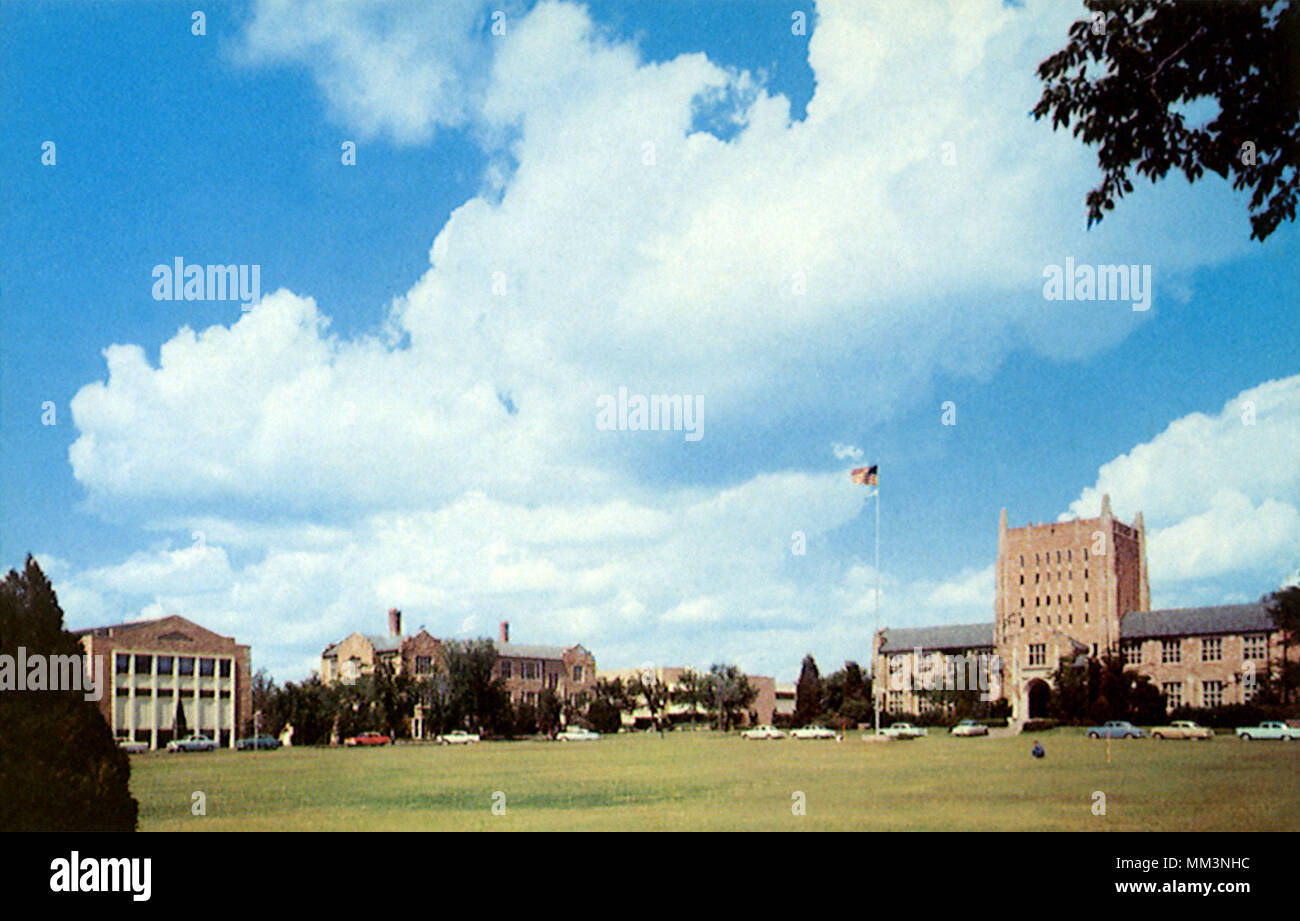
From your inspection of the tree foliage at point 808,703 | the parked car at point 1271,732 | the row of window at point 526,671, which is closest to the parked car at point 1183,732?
the parked car at point 1271,732

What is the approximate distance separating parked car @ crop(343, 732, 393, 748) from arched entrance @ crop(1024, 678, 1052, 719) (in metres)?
49.5

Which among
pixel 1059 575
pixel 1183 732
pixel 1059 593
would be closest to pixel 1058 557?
pixel 1059 575

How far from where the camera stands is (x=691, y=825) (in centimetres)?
1984

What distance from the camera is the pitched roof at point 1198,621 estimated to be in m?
79.4

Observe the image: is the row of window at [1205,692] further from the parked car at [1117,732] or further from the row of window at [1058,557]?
the parked car at [1117,732]

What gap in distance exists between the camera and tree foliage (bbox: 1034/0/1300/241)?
515 inches

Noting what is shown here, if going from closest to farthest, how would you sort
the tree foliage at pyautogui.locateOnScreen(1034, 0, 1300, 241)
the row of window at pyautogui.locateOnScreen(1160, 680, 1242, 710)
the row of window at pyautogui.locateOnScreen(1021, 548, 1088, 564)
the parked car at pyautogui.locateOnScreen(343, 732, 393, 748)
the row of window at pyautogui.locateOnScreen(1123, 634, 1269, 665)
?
the tree foliage at pyautogui.locateOnScreen(1034, 0, 1300, 241), the parked car at pyautogui.locateOnScreen(343, 732, 393, 748), the row of window at pyautogui.locateOnScreen(1123, 634, 1269, 665), the row of window at pyautogui.locateOnScreen(1160, 680, 1242, 710), the row of window at pyautogui.locateOnScreen(1021, 548, 1088, 564)

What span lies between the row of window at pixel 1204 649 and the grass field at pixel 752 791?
3921 cm

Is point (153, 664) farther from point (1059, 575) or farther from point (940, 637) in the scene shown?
point (940, 637)

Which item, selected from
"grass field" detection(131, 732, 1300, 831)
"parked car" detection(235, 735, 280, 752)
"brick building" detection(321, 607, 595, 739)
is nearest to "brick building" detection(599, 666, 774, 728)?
"brick building" detection(321, 607, 595, 739)

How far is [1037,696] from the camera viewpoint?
286 feet

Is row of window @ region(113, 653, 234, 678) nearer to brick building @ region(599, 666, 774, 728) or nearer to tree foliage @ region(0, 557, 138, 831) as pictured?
tree foliage @ region(0, 557, 138, 831)
